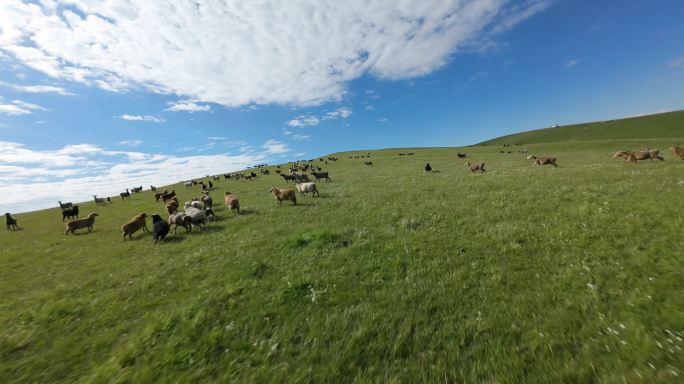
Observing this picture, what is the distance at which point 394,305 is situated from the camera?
23.1 ft

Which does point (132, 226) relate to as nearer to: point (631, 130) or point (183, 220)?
point (183, 220)

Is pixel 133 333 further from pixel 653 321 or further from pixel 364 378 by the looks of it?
pixel 653 321

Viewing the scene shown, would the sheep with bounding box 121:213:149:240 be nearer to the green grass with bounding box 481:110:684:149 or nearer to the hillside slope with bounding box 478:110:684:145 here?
the green grass with bounding box 481:110:684:149

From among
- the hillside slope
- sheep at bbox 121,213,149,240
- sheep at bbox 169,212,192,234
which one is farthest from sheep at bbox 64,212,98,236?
the hillside slope

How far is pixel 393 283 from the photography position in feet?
26.5

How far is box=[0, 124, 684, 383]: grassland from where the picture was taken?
518 centimetres

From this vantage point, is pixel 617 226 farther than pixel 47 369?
Yes

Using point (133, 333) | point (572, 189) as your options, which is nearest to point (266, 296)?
point (133, 333)

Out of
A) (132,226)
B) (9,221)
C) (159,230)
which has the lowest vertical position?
(159,230)

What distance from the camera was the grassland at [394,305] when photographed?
5.18 meters

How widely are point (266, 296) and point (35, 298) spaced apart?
9.83m

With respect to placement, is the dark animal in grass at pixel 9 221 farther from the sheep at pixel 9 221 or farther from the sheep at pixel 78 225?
the sheep at pixel 78 225

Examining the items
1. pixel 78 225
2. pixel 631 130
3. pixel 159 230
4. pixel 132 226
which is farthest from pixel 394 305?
pixel 631 130

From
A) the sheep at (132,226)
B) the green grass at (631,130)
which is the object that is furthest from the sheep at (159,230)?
the green grass at (631,130)
